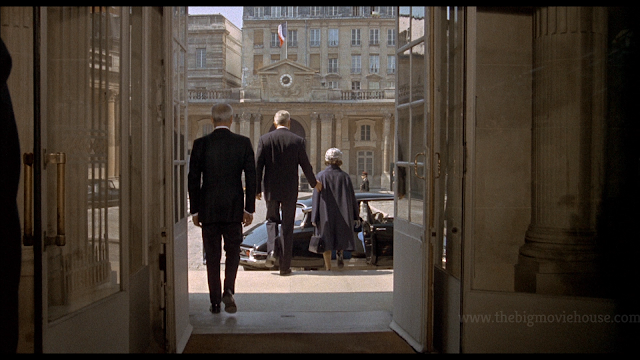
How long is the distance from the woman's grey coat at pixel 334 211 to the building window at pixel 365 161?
122 ft

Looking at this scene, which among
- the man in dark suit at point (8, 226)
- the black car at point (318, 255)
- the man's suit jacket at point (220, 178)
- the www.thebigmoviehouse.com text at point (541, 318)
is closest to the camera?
the man in dark suit at point (8, 226)

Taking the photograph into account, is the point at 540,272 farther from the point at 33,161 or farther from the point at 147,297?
the point at 33,161

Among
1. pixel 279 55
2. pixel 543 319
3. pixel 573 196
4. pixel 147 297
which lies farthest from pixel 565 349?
pixel 279 55

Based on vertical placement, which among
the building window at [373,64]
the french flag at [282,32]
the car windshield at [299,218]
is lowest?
the car windshield at [299,218]

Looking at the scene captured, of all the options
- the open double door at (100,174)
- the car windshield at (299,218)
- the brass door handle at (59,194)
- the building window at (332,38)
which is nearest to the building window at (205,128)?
the building window at (332,38)

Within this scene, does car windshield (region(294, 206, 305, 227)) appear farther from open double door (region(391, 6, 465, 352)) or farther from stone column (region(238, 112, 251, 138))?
stone column (region(238, 112, 251, 138))

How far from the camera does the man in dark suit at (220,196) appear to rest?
481 cm

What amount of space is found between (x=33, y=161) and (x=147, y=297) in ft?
5.43

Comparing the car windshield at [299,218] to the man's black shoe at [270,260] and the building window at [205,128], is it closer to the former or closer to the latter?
the man's black shoe at [270,260]

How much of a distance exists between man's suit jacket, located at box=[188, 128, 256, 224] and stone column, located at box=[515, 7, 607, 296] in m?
2.28

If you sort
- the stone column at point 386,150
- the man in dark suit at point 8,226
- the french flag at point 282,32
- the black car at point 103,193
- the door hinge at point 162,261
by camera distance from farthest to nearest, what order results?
the french flag at point 282,32 < the stone column at point 386,150 < the door hinge at point 162,261 < the black car at point 103,193 < the man in dark suit at point 8,226

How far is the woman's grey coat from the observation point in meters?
7.05

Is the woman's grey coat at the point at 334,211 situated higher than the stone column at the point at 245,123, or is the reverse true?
the stone column at the point at 245,123

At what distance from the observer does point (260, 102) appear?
44.0 m
